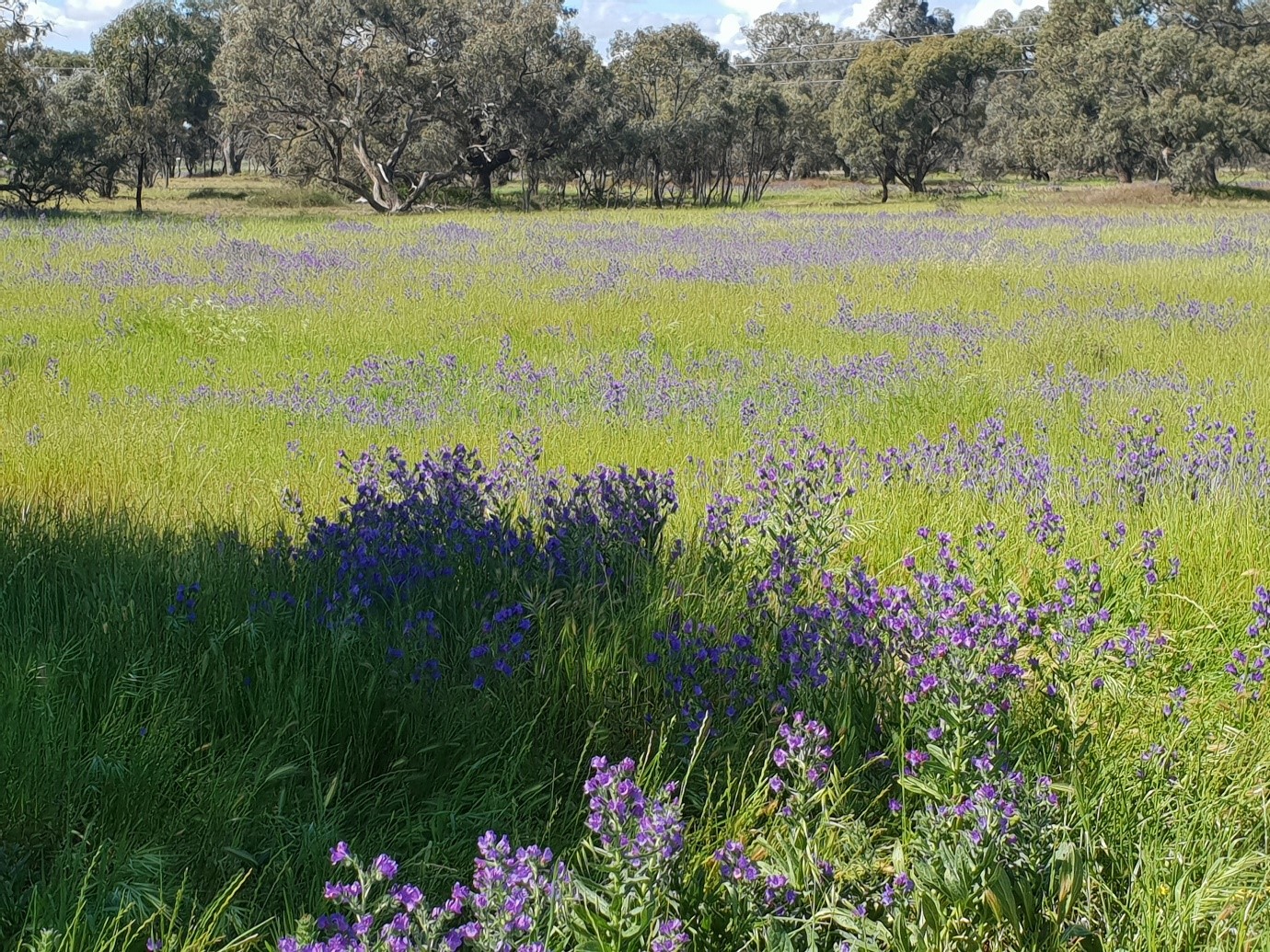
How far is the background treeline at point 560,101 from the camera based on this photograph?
34625 millimetres

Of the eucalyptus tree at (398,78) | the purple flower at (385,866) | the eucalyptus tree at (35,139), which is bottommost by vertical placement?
the purple flower at (385,866)

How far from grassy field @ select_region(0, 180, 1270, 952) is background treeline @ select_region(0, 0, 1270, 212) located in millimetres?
26711

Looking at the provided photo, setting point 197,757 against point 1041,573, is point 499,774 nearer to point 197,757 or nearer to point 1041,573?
point 197,757

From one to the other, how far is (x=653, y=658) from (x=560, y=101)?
127 feet

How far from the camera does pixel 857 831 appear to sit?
89.9 inches

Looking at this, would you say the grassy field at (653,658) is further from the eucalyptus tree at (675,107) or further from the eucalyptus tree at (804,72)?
the eucalyptus tree at (804,72)

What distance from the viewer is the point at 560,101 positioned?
3856 cm

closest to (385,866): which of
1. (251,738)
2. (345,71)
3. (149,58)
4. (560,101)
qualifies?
(251,738)

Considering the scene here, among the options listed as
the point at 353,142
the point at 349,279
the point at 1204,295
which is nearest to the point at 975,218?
the point at 1204,295

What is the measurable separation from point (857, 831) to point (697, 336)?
26.9 feet

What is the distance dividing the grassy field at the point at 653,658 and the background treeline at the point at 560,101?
26.7 meters

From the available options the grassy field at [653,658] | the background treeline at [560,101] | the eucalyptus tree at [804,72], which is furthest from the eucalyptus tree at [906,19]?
the grassy field at [653,658]

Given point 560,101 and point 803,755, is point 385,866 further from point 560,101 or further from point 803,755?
point 560,101

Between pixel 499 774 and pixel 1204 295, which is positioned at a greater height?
pixel 1204 295
